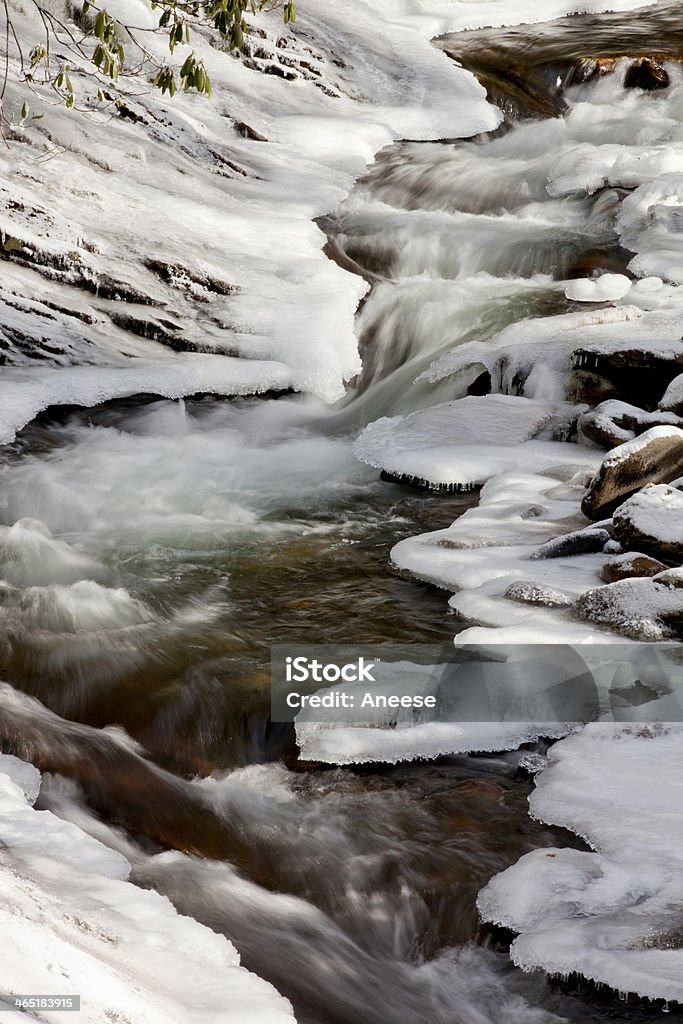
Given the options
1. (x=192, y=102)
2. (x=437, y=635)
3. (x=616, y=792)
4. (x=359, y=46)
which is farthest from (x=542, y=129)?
(x=616, y=792)

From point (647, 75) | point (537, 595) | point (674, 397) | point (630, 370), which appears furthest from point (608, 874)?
point (647, 75)

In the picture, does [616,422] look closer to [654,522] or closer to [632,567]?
[654,522]

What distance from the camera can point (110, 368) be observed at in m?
9.01

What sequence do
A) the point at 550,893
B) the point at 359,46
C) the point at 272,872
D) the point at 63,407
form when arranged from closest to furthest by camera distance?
the point at 550,893, the point at 272,872, the point at 63,407, the point at 359,46

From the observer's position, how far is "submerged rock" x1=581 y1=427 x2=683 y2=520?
6055 millimetres

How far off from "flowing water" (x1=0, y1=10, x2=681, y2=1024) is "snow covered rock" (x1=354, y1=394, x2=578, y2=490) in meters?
0.26

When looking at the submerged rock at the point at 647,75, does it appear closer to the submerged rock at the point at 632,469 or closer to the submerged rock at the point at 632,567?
the submerged rock at the point at 632,469

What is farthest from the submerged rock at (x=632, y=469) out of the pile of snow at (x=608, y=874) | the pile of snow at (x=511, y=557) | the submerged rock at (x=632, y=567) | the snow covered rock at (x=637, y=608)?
the pile of snow at (x=608, y=874)

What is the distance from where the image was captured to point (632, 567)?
Result: 516 cm

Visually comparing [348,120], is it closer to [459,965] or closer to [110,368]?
[110,368]

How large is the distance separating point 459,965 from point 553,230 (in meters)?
9.37

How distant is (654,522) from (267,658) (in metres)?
2.18

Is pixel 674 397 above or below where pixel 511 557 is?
above

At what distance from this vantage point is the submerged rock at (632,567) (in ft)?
16.9
